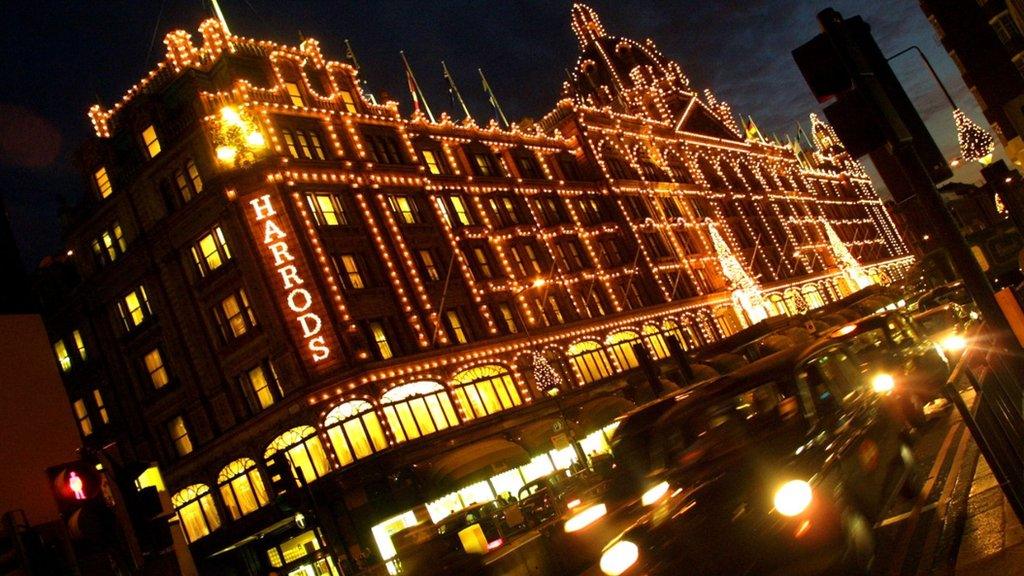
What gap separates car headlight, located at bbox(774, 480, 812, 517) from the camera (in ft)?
23.1

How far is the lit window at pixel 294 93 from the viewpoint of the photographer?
35.0 m

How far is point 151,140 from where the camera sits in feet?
116

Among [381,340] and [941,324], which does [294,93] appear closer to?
[381,340]

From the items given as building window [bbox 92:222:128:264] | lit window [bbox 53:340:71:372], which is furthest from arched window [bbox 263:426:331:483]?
lit window [bbox 53:340:71:372]

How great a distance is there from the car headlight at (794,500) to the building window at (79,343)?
4062 centimetres

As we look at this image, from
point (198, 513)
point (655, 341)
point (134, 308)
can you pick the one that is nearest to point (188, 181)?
point (134, 308)

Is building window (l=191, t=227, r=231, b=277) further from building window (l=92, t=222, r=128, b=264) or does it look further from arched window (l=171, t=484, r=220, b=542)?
arched window (l=171, t=484, r=220, b=542)

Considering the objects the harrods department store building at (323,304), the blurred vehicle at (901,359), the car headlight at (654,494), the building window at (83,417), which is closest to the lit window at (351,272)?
the harrods department store building at (323,304)

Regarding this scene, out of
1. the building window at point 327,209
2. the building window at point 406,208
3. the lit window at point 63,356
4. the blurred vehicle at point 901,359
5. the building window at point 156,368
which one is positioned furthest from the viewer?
the lit window at point 63,356

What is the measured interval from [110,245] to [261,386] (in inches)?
486

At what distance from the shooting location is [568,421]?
101 ft

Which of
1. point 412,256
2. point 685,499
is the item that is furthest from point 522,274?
point 685,499

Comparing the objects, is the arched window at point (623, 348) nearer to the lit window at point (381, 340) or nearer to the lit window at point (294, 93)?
the lit window at point (381, 340)

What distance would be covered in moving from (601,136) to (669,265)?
10.3 m
